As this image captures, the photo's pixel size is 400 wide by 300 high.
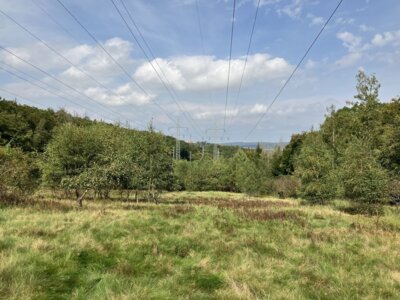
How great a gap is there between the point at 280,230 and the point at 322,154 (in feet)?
75.6

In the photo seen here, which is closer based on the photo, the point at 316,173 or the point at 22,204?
the point at 22,204

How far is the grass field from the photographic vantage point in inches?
278

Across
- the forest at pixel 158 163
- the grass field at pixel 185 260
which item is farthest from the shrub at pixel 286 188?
the grass field at pixel 185 260

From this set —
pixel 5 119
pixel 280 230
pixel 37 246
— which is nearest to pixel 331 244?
pixel 280 230

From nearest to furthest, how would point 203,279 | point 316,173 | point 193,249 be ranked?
1. point 203,279
2. point 193,249
3. point 316,173

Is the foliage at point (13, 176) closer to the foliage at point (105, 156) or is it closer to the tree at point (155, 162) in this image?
the foliage at point (105, 156)

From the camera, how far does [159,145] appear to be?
3025cm

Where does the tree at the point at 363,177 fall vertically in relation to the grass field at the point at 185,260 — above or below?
above

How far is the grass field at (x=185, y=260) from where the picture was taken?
7.07 m

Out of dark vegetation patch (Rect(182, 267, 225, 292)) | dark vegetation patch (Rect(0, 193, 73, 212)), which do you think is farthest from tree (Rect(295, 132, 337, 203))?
dark vegetation patch (Rect(182, 267, 225, 292))

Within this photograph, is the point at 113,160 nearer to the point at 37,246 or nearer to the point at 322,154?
the point at 37,246

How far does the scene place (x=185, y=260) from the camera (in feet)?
31.2

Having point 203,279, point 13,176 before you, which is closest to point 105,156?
point 13,176

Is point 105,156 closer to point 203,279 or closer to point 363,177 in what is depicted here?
point 363,177
